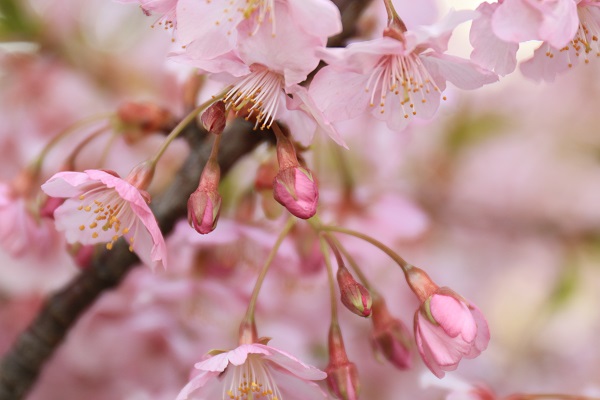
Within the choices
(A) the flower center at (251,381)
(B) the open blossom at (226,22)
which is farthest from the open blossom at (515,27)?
(A) the flower center at (251,381)

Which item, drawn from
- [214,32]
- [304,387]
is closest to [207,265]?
[304,387]

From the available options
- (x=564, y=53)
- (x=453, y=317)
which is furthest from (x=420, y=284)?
(x=564, y=53)

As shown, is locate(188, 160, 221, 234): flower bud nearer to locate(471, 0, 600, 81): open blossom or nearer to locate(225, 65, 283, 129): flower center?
locate(225, 65, 283, 129): flower center

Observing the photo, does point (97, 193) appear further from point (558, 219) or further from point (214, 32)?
point (558, 219)

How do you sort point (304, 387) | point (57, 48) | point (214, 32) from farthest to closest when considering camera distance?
point (57, 48) → point (304, 387) → point (214, 32)

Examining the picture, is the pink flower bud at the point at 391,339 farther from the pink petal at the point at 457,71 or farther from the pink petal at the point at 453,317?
the pink petal at the point at 457,71

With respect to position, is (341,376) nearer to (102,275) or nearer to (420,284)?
(420,284)
